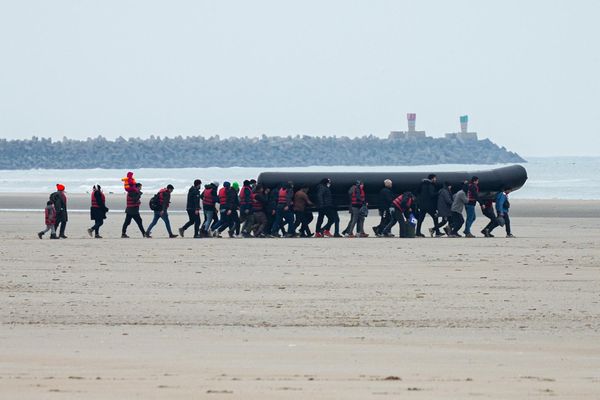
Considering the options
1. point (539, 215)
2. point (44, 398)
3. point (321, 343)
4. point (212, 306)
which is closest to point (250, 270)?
point (212, 306)

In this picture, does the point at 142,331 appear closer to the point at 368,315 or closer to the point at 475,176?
the point at 368,315

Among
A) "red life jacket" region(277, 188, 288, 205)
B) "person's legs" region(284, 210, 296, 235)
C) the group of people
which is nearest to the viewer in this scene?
the group of people

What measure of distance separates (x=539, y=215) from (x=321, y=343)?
3113cm

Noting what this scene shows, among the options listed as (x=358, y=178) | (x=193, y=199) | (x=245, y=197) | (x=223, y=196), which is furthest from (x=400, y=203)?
(x=193, y=199)

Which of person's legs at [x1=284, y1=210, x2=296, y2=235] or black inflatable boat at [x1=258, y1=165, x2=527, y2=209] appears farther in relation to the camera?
black inflatable boat at [x1=258, y1=165, x2=527, y2=209]

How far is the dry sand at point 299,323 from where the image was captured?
331 inches

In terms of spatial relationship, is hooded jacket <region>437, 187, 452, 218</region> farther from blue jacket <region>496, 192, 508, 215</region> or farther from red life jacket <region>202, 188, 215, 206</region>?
red life jacket <region>202, 188, 215, 206</region>

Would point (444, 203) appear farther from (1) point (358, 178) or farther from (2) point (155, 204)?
(2) point (155, 204)

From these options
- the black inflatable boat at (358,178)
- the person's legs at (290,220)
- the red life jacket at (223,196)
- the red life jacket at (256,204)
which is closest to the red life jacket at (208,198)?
the red life jacket at (223,196)

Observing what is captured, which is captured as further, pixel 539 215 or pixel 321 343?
pixel 539 215

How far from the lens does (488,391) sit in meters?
8.05

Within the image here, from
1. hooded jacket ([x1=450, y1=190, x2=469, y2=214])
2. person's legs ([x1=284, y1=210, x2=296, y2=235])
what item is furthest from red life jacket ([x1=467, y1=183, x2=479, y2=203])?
person's legs ([x1=284, y1=210, x2=296, y2=235])

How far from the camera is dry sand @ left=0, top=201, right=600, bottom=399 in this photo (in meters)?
8.41

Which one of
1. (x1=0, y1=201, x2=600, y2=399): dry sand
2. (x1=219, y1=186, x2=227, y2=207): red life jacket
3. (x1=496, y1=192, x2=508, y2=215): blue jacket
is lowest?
(x1=0, y1=201, x2=600, y2=399): dry sand
